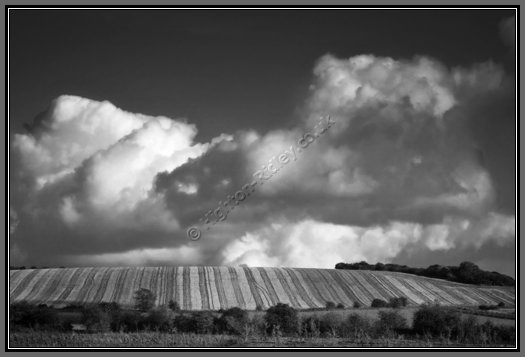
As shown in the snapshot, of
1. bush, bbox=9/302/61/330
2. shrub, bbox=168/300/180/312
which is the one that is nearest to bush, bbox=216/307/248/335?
shrub, bbox=168/300/180/312

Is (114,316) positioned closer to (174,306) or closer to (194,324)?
(194,324)

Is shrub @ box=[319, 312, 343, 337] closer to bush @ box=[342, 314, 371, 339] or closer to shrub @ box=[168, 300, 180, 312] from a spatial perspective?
bush @ box=[342, 314, 371, 339]

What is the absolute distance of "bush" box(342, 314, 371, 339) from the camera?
65.6m

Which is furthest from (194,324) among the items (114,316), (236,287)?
(236,287)

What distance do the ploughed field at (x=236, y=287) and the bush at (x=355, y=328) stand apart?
23.4 metres

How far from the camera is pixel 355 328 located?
223 feet

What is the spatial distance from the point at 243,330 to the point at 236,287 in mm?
38254

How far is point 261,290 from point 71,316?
1416 inches

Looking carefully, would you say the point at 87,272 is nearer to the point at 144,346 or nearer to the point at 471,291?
the point at 144,346

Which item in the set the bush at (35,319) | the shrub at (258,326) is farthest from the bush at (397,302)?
the bush at (35,319)

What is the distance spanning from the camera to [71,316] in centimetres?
7706

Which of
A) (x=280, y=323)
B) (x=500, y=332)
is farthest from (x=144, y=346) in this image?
(x=500, y=332)

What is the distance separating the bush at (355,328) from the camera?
65562 mm

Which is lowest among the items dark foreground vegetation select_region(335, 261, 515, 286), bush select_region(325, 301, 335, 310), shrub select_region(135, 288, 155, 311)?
bush select_region(325, 301, 335, 310)
